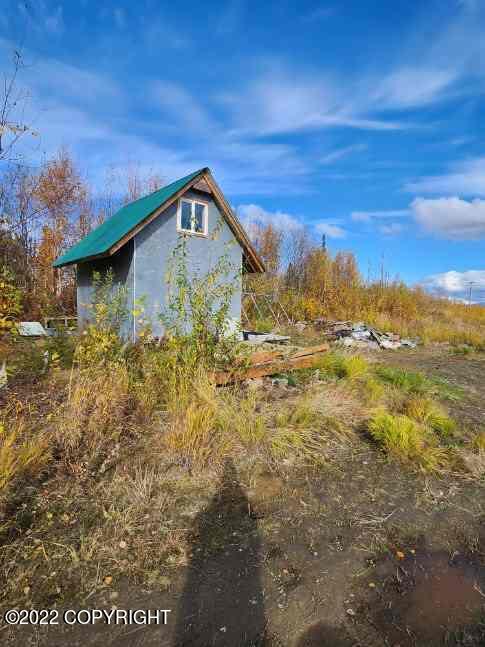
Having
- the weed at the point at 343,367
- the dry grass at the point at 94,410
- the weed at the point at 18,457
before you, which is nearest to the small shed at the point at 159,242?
the weed at the point at 343,367

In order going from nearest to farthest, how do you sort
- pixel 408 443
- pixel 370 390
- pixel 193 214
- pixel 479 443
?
pixel 408 443 < pixel 479 443 < pixel 370 390 < pixel 193 214

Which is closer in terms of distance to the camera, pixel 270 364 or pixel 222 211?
pixel 270 364

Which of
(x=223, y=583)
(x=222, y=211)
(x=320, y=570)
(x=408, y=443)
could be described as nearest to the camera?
(x=223, y=583)

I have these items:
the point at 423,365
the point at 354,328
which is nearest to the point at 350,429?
the point at 423,365

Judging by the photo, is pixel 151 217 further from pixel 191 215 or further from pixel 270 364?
pixel 270 364

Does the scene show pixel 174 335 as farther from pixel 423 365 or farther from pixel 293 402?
pixel 423 365

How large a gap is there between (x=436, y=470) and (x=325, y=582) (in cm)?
201

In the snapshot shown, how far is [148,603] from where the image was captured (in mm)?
1869
